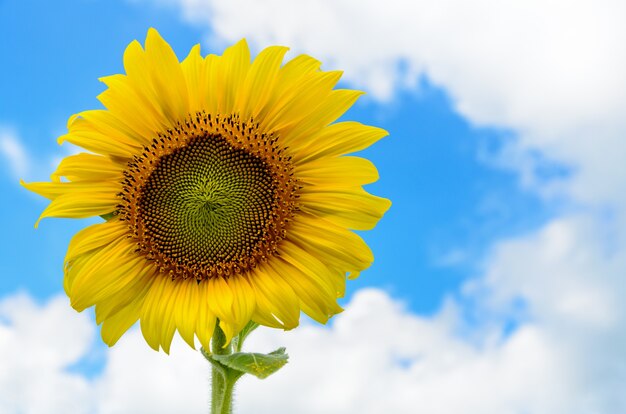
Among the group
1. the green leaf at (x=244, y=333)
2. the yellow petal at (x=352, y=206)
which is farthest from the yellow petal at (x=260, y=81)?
the green leaf at (x=244, y=333)

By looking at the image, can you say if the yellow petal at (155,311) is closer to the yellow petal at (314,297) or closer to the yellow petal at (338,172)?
the yellow petal at (314,297)

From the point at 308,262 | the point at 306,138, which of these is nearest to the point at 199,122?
the point at 306,138

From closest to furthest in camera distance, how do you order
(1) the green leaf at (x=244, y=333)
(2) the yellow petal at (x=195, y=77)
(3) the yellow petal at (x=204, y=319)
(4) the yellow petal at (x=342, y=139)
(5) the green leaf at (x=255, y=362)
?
(5) the green leaf at (x=255, y=362)
(3) the yellow petal at (x=204, y=319)
(2) the yellow petal at (x=195, y=77)
(4) the yellow petal at (x=342, y=139)
(1) the green leaf at (x=244, y=333)

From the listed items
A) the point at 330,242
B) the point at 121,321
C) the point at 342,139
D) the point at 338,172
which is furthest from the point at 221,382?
the point at 342,139

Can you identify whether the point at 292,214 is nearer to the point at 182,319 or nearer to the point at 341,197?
the point at 341,197

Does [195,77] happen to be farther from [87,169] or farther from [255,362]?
[255,362]

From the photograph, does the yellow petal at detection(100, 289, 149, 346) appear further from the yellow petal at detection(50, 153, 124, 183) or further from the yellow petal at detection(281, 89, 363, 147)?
the yellow petal at detection(281, 89, 363, 147)

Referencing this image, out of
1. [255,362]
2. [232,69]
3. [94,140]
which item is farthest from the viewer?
[94,140]
